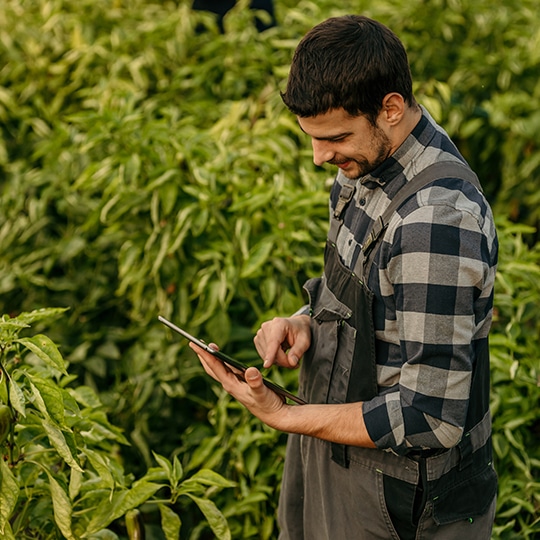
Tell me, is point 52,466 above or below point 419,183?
below

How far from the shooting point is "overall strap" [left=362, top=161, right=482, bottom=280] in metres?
1.55

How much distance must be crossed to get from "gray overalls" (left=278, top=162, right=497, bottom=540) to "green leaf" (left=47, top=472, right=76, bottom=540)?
0.54 meters

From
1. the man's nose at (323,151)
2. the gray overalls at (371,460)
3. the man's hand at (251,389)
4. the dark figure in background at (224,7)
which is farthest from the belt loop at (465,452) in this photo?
the dark figure in background at (224,7)

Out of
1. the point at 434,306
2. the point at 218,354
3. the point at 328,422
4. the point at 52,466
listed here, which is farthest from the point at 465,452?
the point at 52,466

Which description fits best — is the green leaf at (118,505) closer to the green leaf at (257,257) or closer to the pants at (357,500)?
the pants at (357,500)

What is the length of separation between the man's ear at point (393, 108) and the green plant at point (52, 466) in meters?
0.81

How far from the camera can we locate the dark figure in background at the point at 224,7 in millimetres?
4699

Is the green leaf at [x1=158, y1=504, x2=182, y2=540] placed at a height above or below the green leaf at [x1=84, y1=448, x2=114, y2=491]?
below

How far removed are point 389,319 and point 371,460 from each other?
0.32 metres

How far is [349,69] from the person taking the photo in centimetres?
153

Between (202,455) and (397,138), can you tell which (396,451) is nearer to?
(397,138)

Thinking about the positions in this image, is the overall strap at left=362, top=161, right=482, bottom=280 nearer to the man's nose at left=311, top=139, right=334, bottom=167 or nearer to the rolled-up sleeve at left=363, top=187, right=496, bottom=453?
the rolled-up sleeve at left=363, top=187, right=496, bottom=453

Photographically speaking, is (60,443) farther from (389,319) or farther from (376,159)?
(376,159)

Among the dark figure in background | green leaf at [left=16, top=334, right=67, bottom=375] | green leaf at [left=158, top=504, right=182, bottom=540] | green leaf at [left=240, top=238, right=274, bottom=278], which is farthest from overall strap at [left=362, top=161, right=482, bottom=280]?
the dark figure in background
